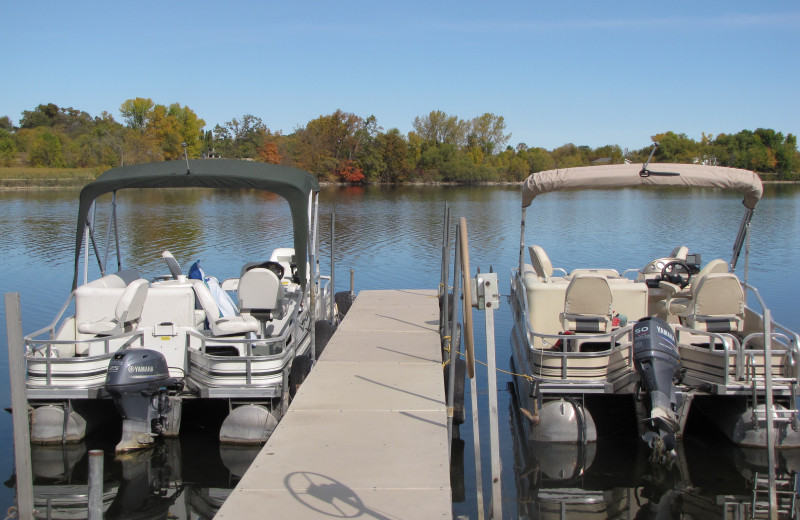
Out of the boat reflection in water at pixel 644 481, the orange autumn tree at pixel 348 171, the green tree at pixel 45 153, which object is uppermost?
the green tree at pixel 45 153

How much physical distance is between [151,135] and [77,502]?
3325 inches

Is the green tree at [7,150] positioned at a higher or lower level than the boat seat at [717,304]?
higher

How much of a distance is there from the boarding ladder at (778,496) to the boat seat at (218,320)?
559 cm

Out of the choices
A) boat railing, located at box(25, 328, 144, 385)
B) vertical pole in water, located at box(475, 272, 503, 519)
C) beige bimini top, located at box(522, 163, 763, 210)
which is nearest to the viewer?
vertical pole in water, located at box(475, 272, 503, 519)

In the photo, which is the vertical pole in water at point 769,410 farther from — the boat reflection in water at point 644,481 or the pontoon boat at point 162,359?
the pontoon boat at point 162,359

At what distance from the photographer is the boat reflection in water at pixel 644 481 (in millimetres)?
7449

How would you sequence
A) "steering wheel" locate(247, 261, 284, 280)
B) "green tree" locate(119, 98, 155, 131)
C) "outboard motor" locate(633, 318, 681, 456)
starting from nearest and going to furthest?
1. "outboard motor" locate(633, 318, 681, 456)
2. "steering wheel" locate(247, 261, 284, 280)
3. "green tree" locate(119, 98, 155, 131)

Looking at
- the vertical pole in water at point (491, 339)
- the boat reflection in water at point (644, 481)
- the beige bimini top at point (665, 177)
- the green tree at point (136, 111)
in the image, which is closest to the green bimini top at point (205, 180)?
the beige bimini top at point (665, 177)

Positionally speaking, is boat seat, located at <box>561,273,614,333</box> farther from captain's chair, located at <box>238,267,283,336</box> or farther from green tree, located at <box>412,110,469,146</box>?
green tree, located at <box>412,110,469,146</box>

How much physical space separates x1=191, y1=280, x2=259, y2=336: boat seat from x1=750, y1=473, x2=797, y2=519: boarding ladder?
5.59 meters

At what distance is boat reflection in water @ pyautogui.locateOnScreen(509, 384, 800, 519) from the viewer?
745 cm

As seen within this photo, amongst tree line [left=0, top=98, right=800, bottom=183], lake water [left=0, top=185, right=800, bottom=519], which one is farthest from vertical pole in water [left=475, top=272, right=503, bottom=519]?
tree line [left=0, top=98, right=800, bottom=183]

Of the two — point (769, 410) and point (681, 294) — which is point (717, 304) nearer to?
point (681, 294)

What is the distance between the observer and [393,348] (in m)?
9.45
